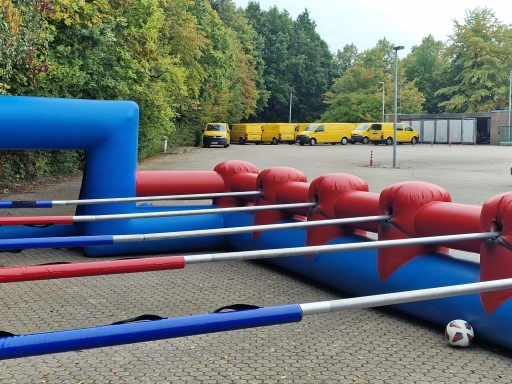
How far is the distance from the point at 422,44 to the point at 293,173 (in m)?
90.1

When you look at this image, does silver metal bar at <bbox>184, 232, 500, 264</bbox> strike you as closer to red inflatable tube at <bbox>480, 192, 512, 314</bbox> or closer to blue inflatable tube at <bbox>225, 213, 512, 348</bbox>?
red inflatable tube at <bbox>480, 192, 512, 314</bbox>

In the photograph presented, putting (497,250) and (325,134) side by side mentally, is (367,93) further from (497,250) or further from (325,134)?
(497,250)

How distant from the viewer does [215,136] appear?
4366cm

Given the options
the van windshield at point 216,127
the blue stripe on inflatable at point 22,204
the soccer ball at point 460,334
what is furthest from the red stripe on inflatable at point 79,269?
the van windshield at point 216,127

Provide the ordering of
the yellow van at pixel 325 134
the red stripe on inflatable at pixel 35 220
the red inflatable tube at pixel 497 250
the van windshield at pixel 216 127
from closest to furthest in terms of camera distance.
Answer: the red inflatable tube at pixel 497 250, the red stripe on inflatable at pixel 35 220, the van windshield at pixel 216 127, the yellow van at pixel 325 134

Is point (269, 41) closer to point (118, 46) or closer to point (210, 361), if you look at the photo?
point (118, 46)

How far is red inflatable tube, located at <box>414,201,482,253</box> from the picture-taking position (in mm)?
5016

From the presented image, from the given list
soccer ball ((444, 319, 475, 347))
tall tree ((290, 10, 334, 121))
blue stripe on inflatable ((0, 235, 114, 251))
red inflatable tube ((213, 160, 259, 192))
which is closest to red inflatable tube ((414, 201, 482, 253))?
soccer ball ((444, 319, 475, 347))

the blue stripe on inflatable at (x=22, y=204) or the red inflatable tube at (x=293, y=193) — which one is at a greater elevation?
the red inflatable tube at (x=293, y=193)

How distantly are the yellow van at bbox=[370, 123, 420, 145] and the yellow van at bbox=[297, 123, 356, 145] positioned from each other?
2.19m

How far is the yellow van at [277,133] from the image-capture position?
53875 millimetres

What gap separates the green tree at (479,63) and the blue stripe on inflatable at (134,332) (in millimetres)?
68344

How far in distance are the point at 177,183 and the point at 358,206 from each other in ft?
10.0

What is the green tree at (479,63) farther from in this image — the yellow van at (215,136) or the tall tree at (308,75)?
the yellow van at (215,136)
